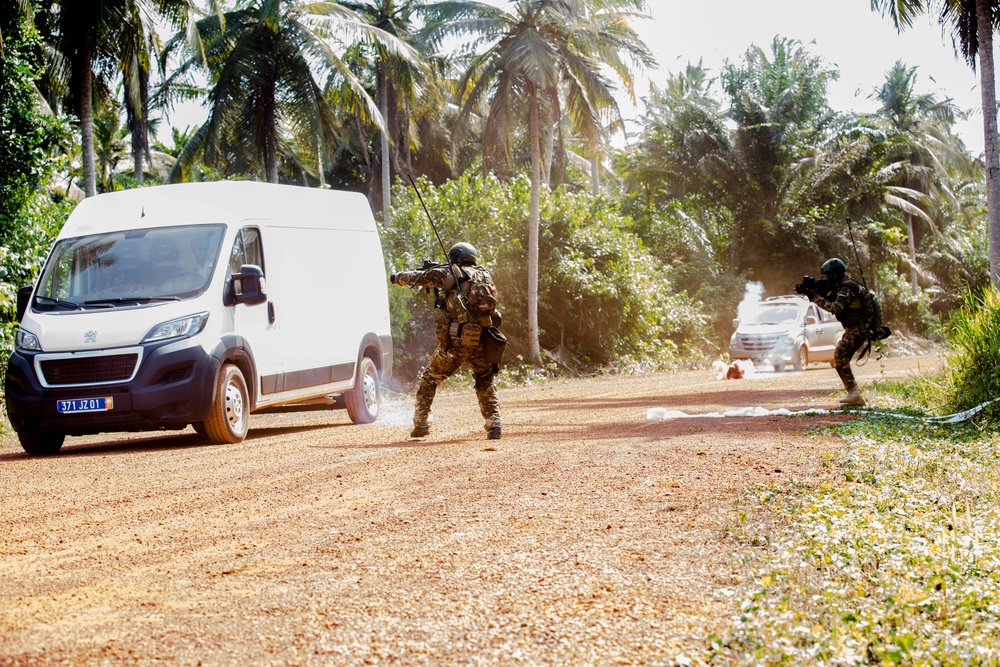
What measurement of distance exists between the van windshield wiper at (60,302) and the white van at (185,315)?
1 centimetres

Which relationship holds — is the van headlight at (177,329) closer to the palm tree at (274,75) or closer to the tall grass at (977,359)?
the tall grass at (977,359)

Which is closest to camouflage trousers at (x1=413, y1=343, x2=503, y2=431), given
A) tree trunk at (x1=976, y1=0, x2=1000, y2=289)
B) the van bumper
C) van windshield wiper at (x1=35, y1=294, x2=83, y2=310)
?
the van bumper

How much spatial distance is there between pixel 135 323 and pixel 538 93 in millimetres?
16194

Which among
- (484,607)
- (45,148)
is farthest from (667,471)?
(45,148)

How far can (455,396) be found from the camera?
18.6 metres

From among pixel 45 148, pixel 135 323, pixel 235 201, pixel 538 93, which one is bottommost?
pixel 135 323

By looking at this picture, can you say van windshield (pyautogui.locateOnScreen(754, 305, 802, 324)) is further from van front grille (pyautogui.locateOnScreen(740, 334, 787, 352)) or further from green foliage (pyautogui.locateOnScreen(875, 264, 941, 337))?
green foliage (pyautogui.locateOnScreen(875, 264, 941, 337))

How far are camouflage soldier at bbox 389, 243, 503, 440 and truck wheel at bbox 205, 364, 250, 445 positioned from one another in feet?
6.23

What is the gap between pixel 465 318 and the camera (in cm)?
947

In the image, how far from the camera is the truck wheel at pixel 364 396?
12.2 m

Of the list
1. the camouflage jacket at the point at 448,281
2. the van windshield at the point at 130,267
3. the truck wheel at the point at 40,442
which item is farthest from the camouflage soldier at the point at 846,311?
the truck wheel at the point at 40,442

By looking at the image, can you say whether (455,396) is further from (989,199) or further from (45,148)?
(989,199)

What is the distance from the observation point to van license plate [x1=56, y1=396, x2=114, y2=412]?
30.7 feet

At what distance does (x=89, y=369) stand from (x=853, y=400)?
8.34 metres
